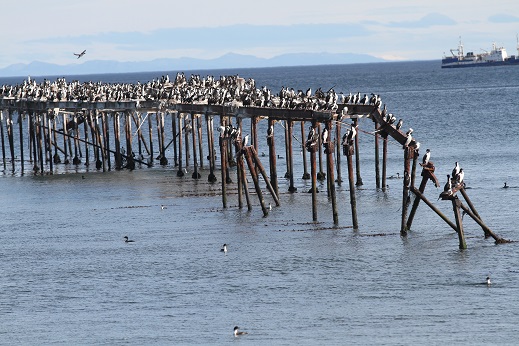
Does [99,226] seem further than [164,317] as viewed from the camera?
Yes

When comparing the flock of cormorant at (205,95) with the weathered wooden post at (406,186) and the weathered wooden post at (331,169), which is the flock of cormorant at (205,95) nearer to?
the weathered wooden post at (331,169)

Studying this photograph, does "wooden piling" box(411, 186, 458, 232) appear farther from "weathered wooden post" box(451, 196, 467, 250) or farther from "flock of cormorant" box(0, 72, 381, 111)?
"flock of cormorant" box(0, 72, 381, 111)

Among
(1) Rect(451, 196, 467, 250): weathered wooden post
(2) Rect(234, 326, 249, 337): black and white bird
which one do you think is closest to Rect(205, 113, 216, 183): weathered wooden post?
(1) Rect(451, 196, 467, 250): weathered wooden post

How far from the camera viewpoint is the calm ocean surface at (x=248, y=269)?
26609 mm

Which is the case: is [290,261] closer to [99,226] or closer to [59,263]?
[59,263]

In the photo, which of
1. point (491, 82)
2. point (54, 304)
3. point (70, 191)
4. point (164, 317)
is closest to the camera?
point (164, 317)

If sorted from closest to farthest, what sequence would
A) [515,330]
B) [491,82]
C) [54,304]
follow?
1. [515,330]
2. [54,304]
3. [491,82]

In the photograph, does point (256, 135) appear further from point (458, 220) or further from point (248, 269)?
point (458, 220)

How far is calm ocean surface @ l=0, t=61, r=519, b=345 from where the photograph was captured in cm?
2661

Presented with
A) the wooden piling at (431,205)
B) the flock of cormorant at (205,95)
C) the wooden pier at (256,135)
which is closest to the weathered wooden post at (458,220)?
the wooden pier at (256,135)

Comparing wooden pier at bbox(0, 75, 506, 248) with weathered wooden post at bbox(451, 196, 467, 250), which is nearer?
weathered wooden post at bbox(451, 196, 467, 250)

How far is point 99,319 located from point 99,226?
49.9ft

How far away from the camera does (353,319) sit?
2720cm

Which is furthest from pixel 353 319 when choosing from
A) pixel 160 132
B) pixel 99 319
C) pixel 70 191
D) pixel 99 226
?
pixel 160 132
